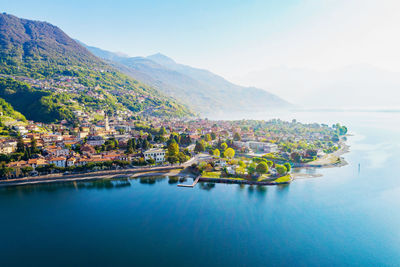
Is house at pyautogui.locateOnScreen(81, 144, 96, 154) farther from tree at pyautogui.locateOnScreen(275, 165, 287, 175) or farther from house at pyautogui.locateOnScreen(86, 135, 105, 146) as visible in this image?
tree at pyautogui.locateOnScreen(275, 165, 287, 175)

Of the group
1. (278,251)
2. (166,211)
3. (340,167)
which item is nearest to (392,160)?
(340,167)

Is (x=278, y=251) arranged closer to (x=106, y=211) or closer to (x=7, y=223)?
(x=106, y=211)

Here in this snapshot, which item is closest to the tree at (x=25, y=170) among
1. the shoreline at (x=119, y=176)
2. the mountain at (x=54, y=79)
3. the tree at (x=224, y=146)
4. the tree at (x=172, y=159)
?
the shoreline at (x=119, y=176)

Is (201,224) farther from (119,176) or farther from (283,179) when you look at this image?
(119,176)

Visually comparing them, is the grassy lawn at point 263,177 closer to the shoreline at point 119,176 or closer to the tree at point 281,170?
the shoreline at point 119,176

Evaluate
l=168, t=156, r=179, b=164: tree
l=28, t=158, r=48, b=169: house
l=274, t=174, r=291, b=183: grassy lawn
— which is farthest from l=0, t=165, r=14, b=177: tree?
l=274, t=174, r=291, b=183: grassy lawn

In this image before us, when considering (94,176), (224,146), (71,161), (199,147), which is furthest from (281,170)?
(71,161)

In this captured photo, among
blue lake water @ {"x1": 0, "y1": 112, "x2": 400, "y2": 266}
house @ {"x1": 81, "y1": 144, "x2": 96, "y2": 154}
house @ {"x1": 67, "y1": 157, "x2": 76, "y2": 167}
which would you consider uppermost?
house @ {"x1": 81, "y1": 144, "x2": 96, "y2": 154}
